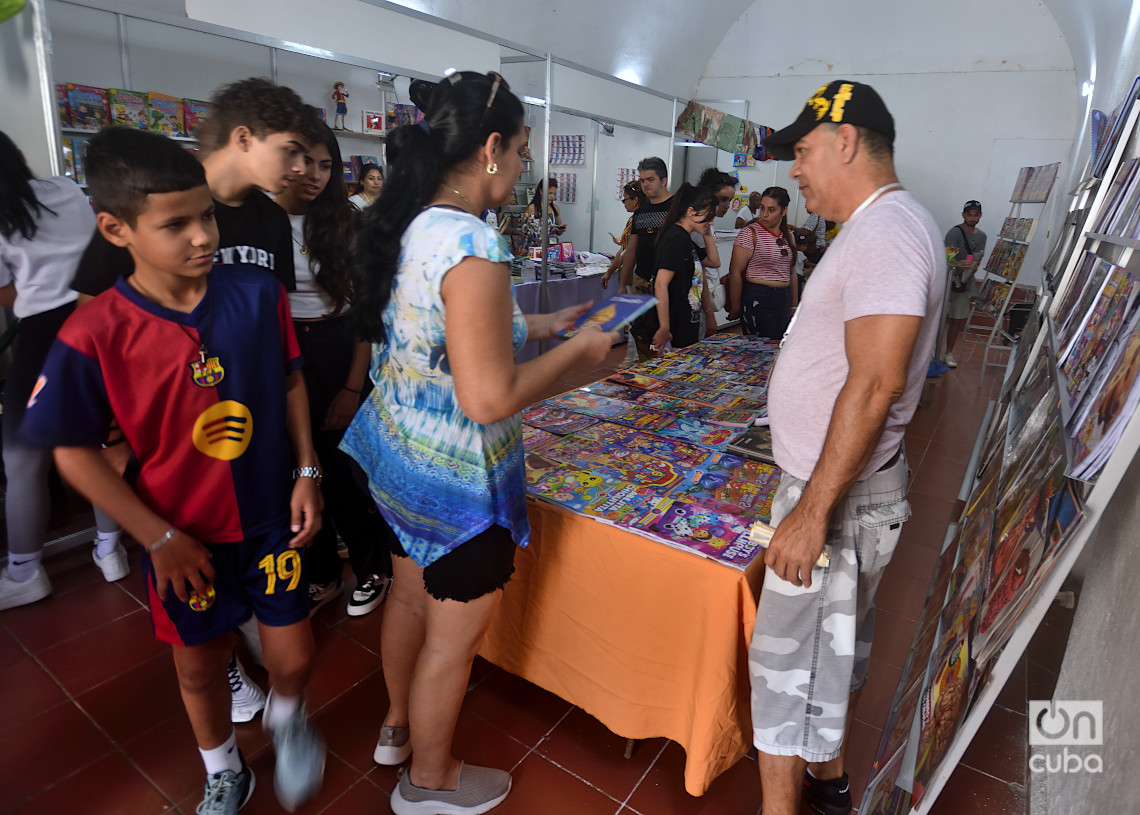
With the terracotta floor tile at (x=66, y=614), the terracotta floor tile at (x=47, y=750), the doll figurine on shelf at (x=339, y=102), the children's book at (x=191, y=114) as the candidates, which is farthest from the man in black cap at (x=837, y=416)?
the doll figurine on shelf at (x=339, y=102)

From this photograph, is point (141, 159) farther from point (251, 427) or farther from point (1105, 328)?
point (1105, 328)

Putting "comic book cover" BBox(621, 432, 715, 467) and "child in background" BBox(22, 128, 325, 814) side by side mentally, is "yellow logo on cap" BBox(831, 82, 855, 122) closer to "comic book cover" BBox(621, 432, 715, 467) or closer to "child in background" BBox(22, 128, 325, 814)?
"comic book cover" BBox(621, 432, 715, 467)

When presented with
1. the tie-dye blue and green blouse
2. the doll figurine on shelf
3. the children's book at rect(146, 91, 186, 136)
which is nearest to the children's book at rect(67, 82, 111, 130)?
the children's book at rect(146, 91, 186, 136)

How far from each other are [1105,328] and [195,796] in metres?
2.37

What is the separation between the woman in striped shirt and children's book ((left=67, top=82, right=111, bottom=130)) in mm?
3614

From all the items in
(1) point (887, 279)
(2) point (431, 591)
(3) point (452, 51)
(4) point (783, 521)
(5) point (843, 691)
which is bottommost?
(5) point (843, 691)

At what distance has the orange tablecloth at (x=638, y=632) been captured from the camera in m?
1.43

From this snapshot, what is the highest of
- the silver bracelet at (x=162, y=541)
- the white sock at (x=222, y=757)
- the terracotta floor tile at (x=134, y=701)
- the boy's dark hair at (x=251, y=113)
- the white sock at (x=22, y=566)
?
the boy's dark hair at (x=251, y=113)

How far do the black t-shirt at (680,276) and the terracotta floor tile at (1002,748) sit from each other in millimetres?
2175

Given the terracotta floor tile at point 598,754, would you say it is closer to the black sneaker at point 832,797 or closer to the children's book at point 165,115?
the black sneaker at point 832,797

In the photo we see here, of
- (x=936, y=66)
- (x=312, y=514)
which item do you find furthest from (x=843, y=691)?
(x=936, y=66)

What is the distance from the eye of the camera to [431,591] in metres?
1.35

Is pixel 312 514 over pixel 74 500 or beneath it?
over

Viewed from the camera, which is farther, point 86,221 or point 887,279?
point 86,221
